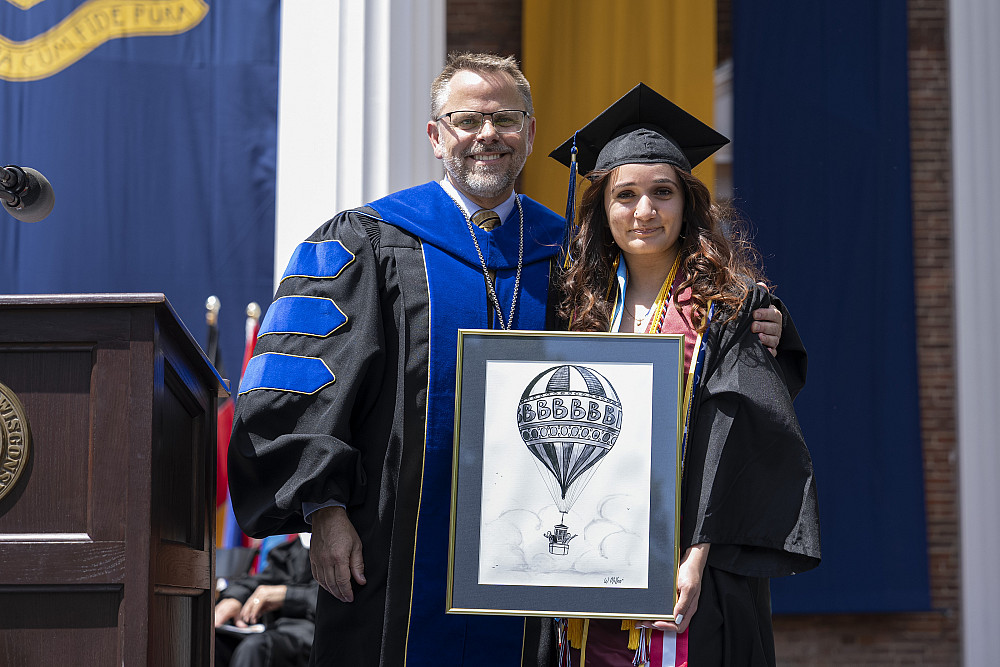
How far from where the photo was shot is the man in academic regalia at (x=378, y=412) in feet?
8.00

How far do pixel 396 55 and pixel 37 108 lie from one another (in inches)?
96.8

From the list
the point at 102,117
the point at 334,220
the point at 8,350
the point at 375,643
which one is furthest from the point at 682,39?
the point at 8,350

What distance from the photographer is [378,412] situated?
258 cm

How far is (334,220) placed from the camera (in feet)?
9.07

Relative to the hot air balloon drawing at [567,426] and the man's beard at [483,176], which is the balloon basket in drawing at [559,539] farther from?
the man's beard at [483,176]

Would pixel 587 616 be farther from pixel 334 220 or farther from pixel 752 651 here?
pixel 334 220

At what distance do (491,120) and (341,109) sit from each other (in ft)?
7.65

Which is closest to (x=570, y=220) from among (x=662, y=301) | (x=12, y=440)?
(x=662, y=301)

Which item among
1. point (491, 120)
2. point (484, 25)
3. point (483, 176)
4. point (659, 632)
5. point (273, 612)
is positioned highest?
point (484, 25)

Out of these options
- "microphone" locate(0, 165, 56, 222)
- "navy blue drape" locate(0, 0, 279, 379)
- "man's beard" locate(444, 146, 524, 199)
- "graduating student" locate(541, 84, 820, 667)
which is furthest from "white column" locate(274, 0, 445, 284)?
"microphone" locate(0, 165, 56, 222)

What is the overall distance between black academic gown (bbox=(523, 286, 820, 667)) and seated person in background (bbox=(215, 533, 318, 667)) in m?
2.35

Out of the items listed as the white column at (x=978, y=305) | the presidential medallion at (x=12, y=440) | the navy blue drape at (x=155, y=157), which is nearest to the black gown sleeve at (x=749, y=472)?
the presidential medallion at (x=12, y=440)

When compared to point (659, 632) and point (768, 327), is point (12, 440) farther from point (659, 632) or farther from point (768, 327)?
point (768, 327)

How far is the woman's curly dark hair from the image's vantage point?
2.37m
